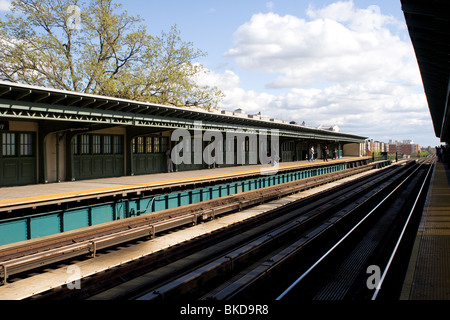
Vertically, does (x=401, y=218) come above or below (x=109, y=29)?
below

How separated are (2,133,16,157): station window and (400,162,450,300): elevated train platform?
11970mm

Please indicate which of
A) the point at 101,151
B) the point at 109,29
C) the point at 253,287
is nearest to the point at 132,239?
the point at 253,287

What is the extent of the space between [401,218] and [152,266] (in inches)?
424

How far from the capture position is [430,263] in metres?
7.52

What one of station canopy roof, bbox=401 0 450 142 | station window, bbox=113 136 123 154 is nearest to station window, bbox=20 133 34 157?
station window, bbox=113 136 123 154

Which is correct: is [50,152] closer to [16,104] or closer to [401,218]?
[16,104]

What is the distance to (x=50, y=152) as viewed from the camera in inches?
527

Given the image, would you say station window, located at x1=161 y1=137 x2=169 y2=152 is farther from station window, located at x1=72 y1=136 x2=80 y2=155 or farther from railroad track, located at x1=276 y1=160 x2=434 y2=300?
railroad track, located at x1=276 y1=160 x2=434 y2=300

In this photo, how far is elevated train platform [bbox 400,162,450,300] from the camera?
6012mm

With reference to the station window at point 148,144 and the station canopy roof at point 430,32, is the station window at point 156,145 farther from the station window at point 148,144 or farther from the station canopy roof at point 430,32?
the station canopy roof at point 430,32

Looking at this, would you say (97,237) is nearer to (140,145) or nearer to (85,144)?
(85,144)

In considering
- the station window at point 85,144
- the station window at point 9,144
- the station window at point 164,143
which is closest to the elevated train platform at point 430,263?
the station window at point 9,144

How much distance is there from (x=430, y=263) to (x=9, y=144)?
12563 mm

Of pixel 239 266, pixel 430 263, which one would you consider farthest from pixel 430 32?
pixel 239 266
